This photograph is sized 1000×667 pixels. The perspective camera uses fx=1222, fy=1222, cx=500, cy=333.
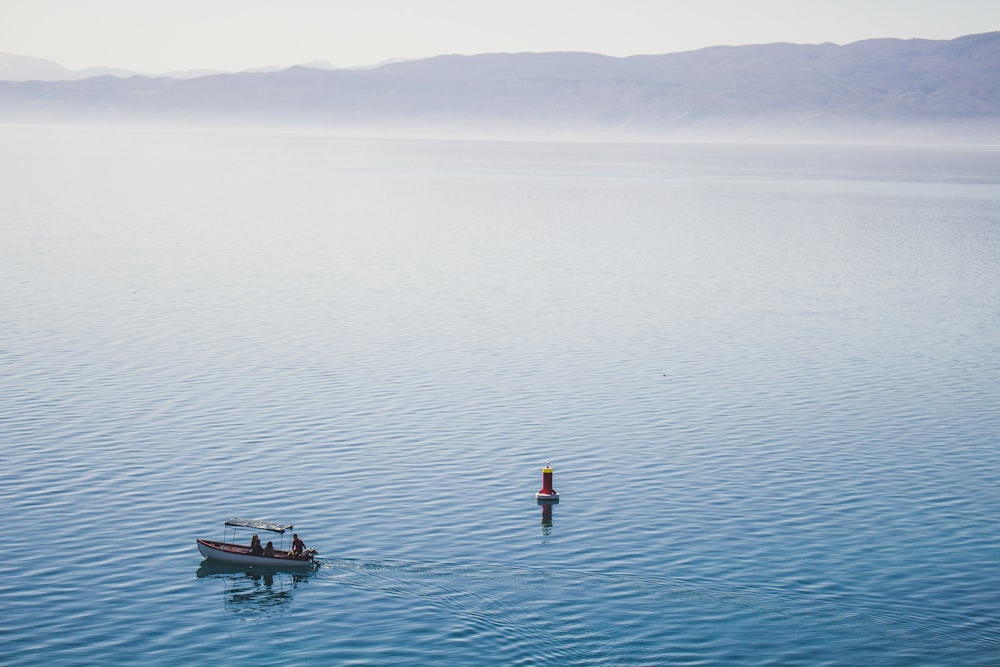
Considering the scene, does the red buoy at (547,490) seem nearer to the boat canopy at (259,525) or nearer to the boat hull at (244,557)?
the boat canopy at (259,525)

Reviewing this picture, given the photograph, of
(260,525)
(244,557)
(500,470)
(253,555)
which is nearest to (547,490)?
(500,470)

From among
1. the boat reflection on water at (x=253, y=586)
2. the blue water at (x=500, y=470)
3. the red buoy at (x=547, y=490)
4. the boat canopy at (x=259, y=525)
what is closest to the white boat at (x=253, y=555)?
the boat canopy at (x=259, y=525)

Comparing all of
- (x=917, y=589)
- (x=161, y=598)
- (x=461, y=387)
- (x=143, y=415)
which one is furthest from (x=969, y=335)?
(x=161, y=598)

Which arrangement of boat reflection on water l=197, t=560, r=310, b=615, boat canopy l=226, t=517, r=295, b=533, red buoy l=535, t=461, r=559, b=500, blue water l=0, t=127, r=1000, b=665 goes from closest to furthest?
blue water l=0, t=127, r=1000, b=665 → boat reflection on water l=197, t=560, r=310, b=615 → boat canopy l=226, t=517, r=295, b=533 → red buoy l=535, t=461, r=559, b=500

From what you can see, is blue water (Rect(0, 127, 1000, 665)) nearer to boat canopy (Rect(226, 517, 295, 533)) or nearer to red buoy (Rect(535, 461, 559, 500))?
red buoy (Rect(535, 461, 559, 500))

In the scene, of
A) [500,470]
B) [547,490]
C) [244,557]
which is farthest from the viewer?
[500,470]

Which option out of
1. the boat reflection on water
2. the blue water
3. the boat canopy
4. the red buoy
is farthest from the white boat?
the red buoy

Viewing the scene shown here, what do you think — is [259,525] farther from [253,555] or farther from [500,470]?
[500,470]
